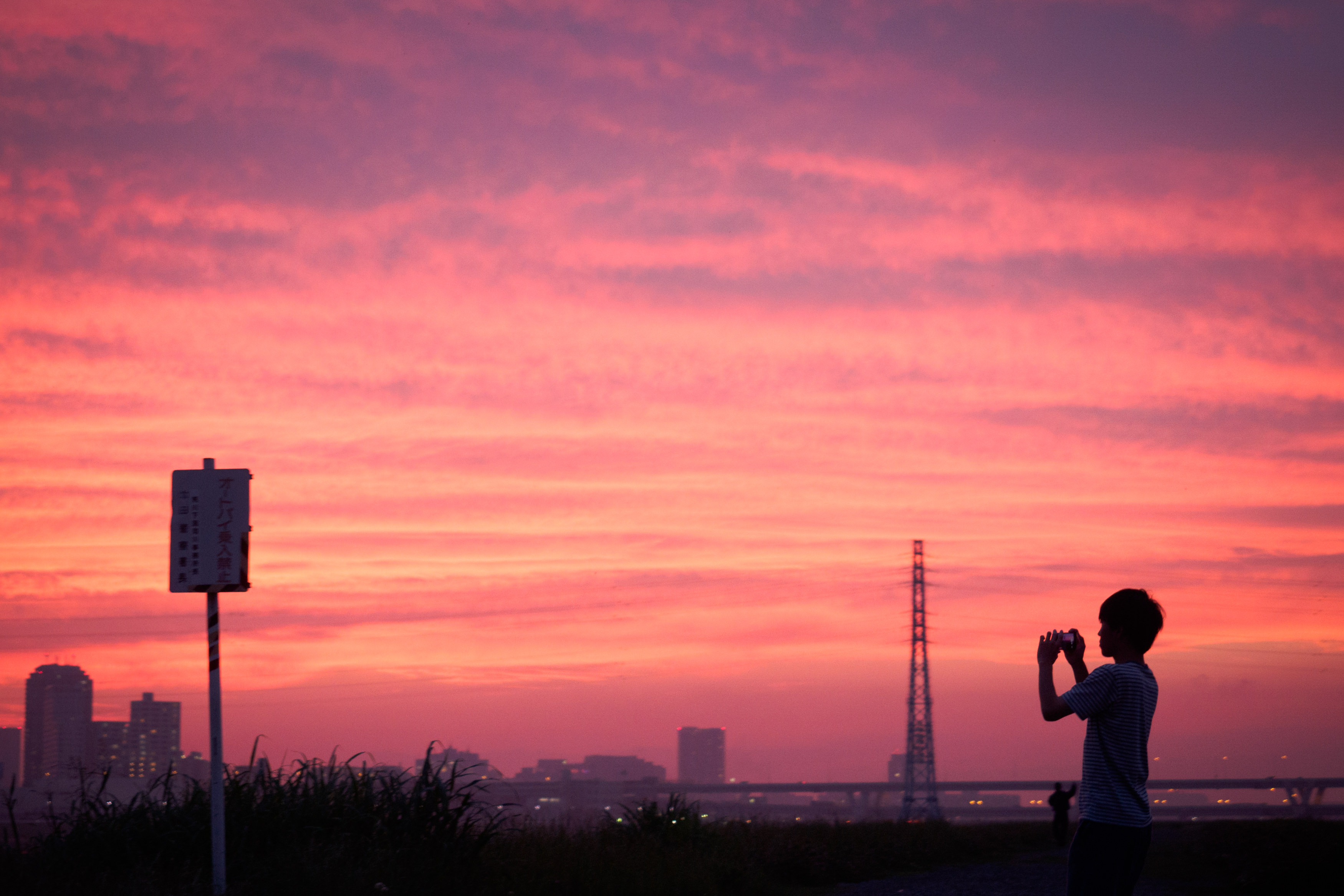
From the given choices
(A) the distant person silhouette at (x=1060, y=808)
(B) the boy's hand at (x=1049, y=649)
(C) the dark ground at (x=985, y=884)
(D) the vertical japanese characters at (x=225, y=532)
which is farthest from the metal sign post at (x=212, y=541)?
(A) the distant person silhouette at (x=1060, y=808)

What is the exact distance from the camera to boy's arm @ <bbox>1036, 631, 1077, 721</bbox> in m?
5.34

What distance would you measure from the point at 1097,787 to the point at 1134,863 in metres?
0.38

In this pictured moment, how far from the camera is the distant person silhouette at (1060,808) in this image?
1029 inches

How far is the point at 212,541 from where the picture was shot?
1145cm

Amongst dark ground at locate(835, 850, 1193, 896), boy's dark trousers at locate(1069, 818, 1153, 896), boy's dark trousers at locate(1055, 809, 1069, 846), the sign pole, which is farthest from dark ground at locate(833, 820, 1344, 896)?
boy's dark trousers at locate(1069, 818, 1153, 896)

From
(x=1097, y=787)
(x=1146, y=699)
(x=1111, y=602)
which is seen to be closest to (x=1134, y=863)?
(x=1097, y=787)

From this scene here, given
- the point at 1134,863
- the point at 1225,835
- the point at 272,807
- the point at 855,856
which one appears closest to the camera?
the point at 1134,863

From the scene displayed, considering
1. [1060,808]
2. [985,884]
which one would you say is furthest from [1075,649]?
[1060,808]

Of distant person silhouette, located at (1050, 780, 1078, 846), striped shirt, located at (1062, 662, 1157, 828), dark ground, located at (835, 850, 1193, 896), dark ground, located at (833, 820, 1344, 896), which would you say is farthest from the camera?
distant person silhouette, located at (1050, 780, 1078, 846)

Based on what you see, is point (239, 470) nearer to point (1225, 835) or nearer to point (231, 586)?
point (231, 586)

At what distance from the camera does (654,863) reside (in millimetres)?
14414

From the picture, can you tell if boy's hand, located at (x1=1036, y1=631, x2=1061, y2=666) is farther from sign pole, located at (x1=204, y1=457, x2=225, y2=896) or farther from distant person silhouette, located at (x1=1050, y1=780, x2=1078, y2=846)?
distant person silhouette, located at (x1=1050, y1=780, x2=1078, y2=846)

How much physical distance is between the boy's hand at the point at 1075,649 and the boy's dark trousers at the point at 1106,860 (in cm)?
75

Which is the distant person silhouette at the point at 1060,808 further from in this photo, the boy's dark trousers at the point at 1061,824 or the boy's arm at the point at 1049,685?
the boy's arm at the point at 1049,685
